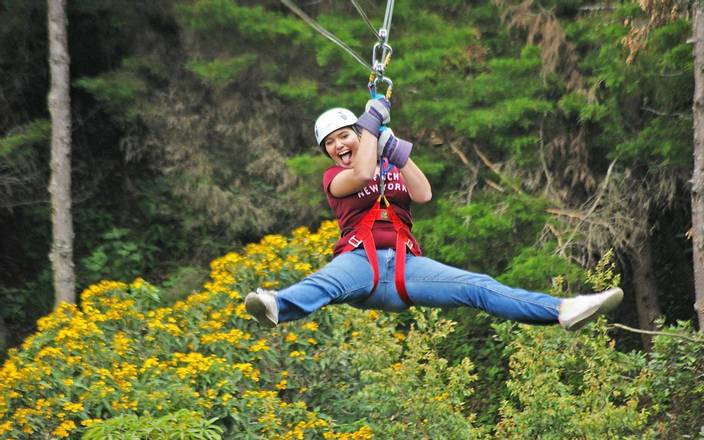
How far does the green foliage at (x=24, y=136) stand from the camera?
12219mm

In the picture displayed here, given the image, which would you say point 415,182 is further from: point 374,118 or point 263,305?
point 263,305

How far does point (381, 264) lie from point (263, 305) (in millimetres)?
627

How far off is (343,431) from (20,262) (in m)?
6.96

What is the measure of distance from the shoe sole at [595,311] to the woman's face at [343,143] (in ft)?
3.91

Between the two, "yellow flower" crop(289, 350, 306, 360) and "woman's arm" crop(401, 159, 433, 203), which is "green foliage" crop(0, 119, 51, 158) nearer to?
"yellow flower" crop(289, 350, 306, 360)

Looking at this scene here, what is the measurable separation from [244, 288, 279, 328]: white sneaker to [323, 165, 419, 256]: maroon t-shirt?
22.7 inches

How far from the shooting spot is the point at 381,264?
5219mm

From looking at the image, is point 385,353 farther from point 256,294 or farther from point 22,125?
point 22,125

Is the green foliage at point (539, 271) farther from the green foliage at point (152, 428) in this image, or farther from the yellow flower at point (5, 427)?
the yellow flower at point (5, 427)

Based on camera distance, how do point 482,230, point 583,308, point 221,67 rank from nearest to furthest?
point 583,308, point 482,230, point 221,67

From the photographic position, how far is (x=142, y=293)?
8.99m

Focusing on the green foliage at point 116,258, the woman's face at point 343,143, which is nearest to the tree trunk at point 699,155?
the woman's face at point 343,143

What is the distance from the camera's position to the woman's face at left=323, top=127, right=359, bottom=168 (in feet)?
17.3

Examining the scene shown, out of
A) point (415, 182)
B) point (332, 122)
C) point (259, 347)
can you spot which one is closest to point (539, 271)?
point (259, 347)
